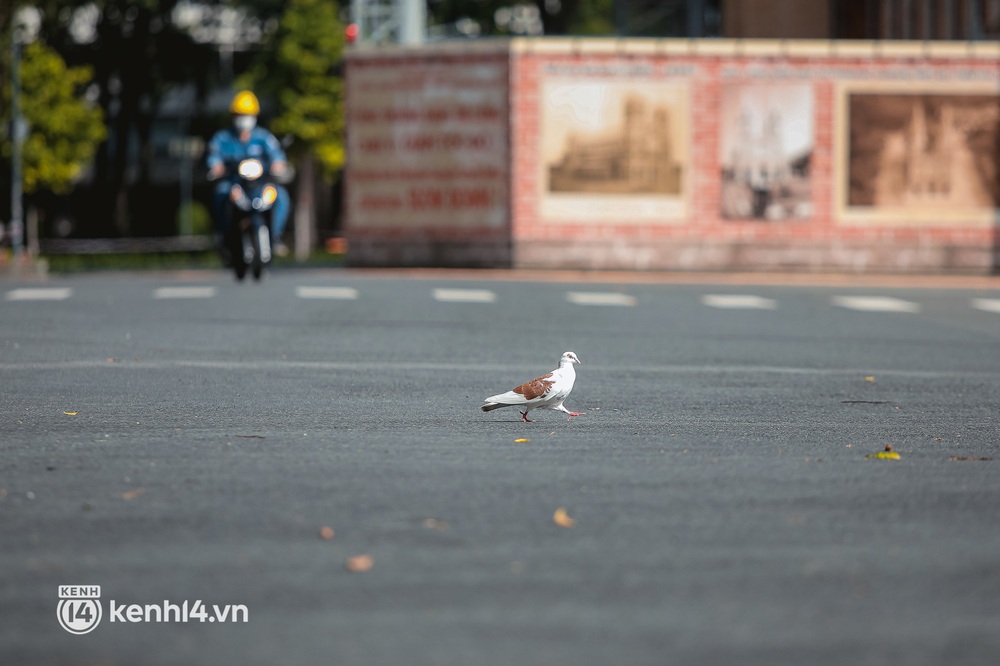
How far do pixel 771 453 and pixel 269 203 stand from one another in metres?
12.6

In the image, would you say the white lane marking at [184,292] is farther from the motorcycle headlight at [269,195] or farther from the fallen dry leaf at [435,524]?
the fallen dry leaf at [435,524]

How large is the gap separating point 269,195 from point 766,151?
13800 millimetres

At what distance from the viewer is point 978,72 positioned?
31.9 meters

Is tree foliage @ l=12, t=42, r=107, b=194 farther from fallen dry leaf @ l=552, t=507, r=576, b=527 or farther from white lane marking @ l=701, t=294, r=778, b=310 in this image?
fallen dry leaf @ l=552, t=507, r=576, b=527

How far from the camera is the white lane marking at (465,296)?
20.3m

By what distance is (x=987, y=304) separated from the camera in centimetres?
2144

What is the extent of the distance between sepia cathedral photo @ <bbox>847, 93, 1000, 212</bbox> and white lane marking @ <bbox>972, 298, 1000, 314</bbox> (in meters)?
9.50

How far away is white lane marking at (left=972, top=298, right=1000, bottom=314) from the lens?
2050 cm

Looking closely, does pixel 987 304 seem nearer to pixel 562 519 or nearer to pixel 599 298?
pixel 599 298

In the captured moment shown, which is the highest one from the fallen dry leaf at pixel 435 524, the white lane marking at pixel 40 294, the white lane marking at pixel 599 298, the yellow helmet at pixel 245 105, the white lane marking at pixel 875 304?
the yellow helmet at pixel 245 105

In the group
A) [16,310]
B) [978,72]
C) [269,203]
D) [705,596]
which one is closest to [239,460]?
[705,596]

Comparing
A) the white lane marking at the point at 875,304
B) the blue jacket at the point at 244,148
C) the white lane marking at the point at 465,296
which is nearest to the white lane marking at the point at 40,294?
the blue jacket at the point at 244,148

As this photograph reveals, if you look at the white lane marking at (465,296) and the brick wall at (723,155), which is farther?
the brick wall at (723,155)

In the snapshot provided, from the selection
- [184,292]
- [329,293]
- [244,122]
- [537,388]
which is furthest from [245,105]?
[537,388]
